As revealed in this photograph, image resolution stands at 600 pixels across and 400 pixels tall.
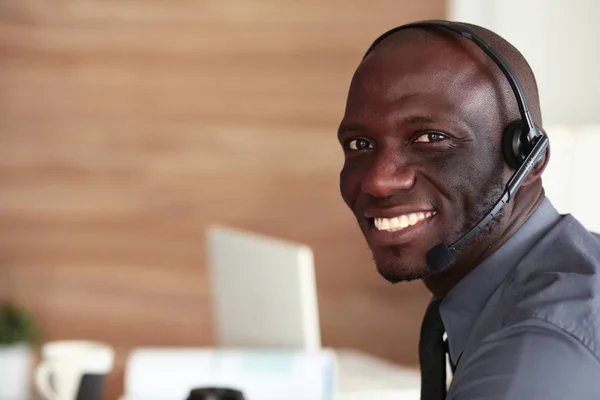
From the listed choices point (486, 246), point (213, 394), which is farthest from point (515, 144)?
point (213, 394)

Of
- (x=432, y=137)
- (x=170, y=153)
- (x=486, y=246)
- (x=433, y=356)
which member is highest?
(x=170, y=153)

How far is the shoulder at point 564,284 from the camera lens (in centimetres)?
77

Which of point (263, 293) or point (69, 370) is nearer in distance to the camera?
point (69, 370)

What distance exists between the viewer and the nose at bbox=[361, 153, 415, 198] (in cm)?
90

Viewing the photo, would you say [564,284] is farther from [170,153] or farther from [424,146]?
[170,153]

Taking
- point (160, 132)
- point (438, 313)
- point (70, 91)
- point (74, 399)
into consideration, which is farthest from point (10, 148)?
point (438, 313)

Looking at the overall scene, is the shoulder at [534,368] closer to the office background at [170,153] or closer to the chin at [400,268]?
the chin at [400,268]

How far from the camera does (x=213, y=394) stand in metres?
1.39

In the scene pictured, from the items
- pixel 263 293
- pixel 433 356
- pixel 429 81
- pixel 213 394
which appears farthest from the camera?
pixel 263 293

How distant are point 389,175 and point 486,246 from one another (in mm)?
140

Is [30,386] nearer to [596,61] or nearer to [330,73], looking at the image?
[330,73]

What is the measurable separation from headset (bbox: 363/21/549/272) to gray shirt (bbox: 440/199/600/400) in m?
0.05

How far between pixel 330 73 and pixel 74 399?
2.04 meters

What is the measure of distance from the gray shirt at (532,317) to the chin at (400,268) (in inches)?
2.4
